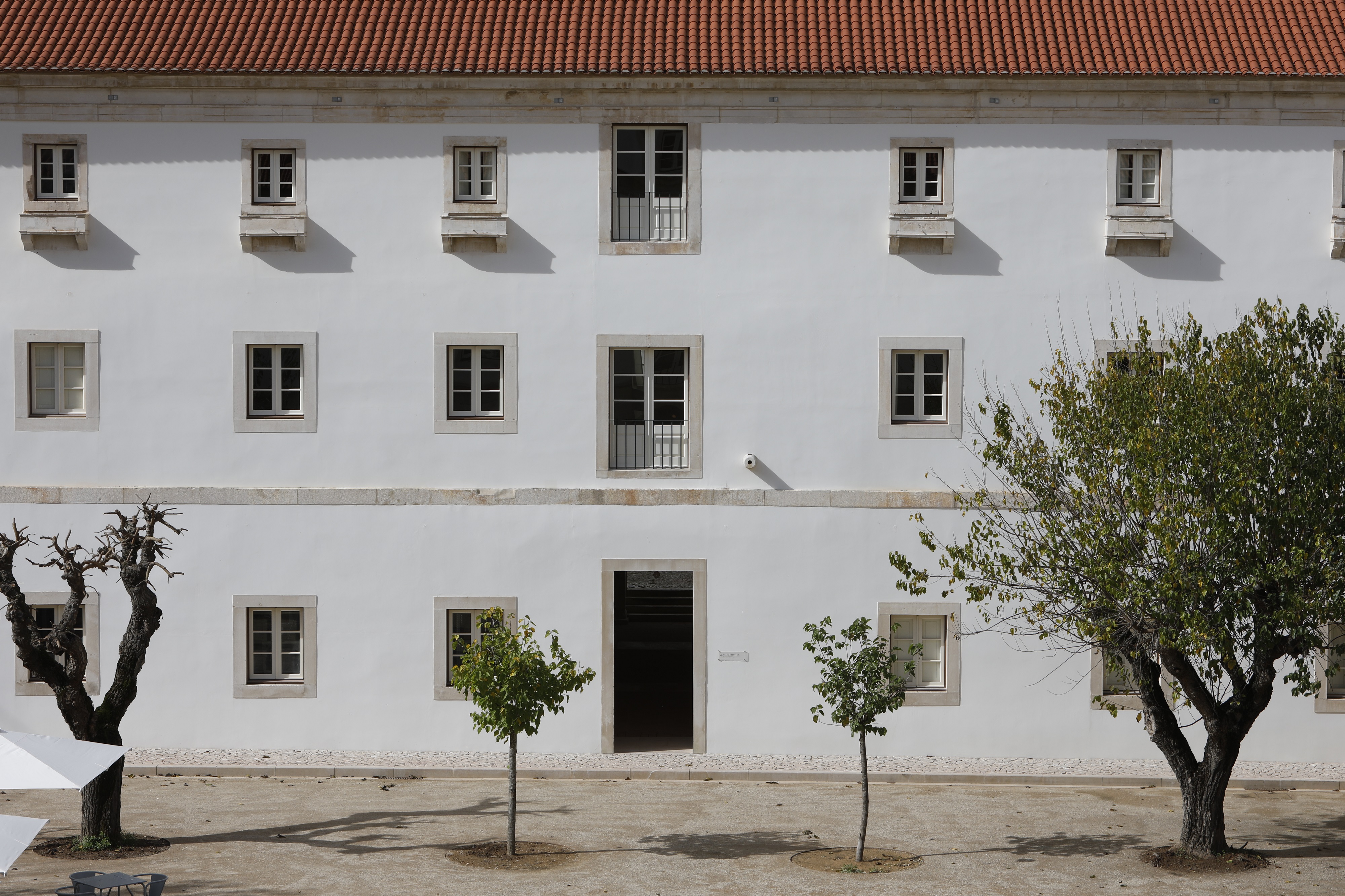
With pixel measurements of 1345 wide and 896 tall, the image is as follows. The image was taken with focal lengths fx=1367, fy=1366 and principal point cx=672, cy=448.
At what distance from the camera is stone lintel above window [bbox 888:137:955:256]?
1916cm

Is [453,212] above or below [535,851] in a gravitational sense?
above

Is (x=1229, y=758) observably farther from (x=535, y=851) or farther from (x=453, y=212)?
(x=453, y=212)

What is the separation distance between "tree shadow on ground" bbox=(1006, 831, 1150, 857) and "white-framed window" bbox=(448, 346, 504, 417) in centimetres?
925

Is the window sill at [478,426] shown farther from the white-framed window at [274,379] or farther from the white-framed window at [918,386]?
the white-framed window at [918,386]

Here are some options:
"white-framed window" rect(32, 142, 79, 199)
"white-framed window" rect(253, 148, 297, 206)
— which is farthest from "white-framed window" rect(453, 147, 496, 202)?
"white-framed window" rect(32, 142, 79, 199)

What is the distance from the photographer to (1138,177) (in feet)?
63.7

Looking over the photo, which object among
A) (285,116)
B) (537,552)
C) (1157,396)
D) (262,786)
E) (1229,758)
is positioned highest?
(285,116)

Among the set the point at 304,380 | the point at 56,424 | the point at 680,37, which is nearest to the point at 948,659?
the point at 680,37

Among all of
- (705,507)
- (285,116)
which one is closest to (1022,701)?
(705,507)

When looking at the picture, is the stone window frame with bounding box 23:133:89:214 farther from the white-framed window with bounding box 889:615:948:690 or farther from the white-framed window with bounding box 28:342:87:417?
the white-framed window with bounding box 889:615:948:690

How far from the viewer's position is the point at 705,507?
63.3ft

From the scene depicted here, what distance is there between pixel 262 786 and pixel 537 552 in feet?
15.6

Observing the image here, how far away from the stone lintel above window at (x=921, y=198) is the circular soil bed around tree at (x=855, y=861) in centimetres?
869

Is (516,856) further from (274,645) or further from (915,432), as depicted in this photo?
(915,432)
